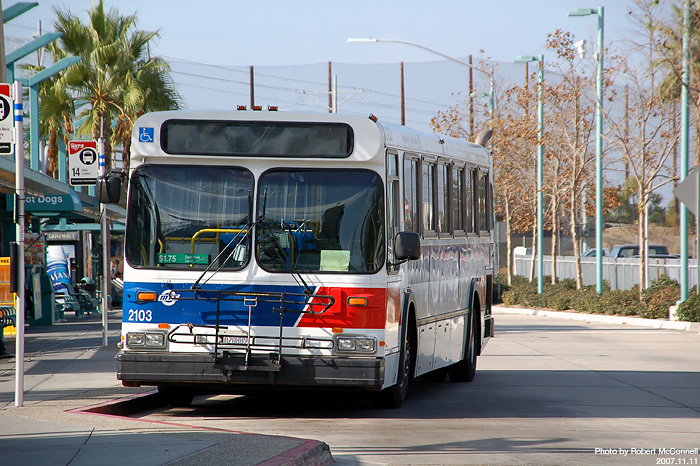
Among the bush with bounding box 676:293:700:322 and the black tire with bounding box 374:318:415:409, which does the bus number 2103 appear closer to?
the black tire with bounding box 374:318:415:409

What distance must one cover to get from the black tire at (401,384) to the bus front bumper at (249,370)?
1.11 meters

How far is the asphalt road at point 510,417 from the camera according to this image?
9094mm

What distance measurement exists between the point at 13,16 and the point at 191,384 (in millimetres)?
15328

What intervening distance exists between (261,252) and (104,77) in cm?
2334

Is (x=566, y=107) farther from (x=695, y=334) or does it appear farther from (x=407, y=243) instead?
(x=407, y=243)

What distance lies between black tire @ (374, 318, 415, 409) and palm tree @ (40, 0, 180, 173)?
70.1 ft

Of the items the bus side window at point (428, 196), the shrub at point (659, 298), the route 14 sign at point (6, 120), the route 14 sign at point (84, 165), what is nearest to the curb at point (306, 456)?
the bus side window at point (428, 196)

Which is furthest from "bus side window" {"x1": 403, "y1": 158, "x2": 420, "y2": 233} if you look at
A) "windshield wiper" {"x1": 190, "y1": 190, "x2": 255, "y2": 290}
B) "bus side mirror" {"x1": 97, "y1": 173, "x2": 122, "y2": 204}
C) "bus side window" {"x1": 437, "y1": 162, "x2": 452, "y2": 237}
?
"bus side mirror" {"x1": 97, "y1": 173, "x2": 122, "y2": 204}

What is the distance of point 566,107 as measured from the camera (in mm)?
41562

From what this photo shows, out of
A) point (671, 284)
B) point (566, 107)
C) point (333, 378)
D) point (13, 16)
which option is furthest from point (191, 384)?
point (566, 107)

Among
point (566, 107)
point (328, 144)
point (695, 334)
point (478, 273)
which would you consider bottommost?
point (695, 334)

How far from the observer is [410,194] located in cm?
1198

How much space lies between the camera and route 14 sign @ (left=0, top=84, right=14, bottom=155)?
11.2m

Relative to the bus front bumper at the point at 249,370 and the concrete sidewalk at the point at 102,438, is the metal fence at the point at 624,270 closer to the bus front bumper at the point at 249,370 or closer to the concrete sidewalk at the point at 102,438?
the concrete sidewalk at the point at 102,438
